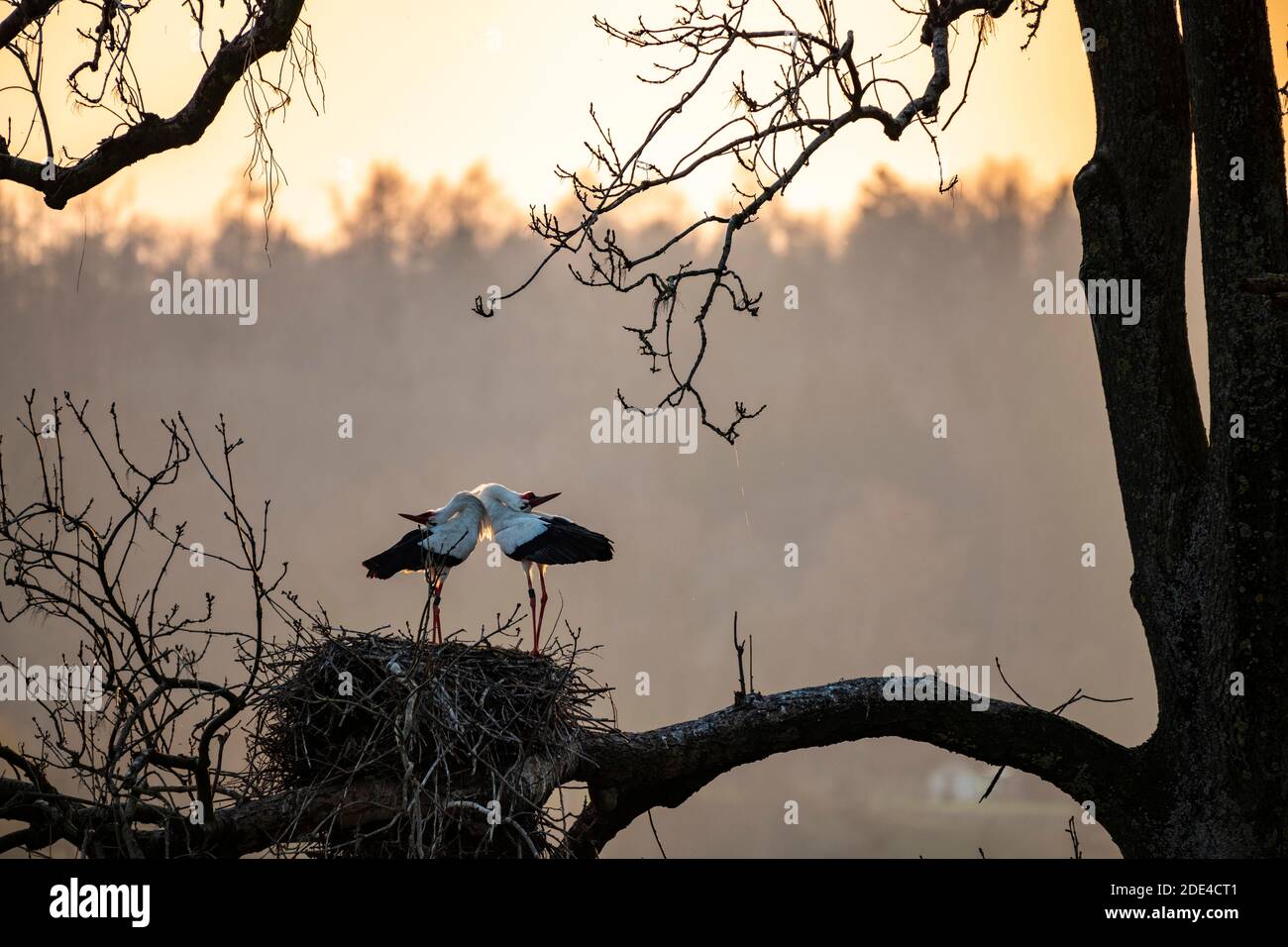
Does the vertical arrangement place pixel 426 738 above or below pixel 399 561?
below

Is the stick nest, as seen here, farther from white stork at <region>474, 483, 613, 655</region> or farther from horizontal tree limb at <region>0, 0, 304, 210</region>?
horizontal tree limb at <region>0, 0, 304, 210</region>

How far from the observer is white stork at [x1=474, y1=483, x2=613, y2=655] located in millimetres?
6242

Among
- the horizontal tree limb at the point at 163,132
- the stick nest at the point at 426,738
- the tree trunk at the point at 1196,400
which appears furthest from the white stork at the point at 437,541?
the tree trunk at the point at 1196,400

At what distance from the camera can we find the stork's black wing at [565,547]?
20.4 feet

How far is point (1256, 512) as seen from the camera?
14.6 ft

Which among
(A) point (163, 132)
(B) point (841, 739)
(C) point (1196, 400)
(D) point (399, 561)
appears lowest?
(B) point (841, 739)

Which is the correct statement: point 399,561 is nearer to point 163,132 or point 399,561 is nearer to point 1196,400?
point 163,132

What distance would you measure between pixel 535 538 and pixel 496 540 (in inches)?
10.0

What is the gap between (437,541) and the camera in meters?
6.18

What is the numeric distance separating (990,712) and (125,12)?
430cm

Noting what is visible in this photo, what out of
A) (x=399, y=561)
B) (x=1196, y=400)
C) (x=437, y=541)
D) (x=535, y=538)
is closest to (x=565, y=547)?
(x=535, y=538)

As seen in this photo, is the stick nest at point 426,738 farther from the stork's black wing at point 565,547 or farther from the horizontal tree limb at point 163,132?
the horizontal tree limb at point 163,132

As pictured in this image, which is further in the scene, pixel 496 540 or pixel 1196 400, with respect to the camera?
pixel 496 540
